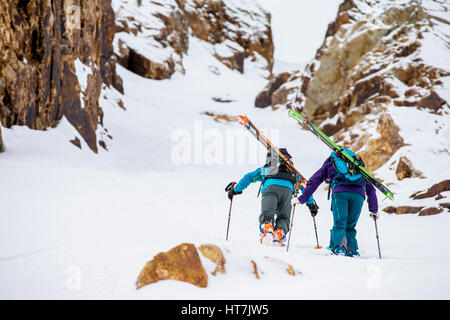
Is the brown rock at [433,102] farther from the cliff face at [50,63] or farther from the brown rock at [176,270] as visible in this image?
the brown rock at [176,270]

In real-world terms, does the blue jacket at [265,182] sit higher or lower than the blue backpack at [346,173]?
lower

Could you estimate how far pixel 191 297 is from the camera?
2697mm

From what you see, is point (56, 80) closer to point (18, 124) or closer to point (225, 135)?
point (18, 124)

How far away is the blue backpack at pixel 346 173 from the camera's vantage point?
504 centimetres

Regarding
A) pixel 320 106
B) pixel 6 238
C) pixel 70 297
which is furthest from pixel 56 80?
pixel 320 106

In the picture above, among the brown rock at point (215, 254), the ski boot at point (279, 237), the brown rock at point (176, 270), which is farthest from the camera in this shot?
the ski boot at point (279, 237)

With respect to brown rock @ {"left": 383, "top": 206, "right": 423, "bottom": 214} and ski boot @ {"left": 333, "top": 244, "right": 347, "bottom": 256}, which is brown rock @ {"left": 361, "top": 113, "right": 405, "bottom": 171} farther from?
ski boot @ {"left": 333, "top": 244, "right": 347, "bottom": 256}

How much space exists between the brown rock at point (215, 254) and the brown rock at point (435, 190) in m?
7.21

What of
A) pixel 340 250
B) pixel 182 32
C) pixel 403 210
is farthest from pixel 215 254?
pixel 182 32

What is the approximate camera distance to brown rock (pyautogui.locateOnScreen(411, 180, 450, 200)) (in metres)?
8.29

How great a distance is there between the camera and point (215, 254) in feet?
10.5

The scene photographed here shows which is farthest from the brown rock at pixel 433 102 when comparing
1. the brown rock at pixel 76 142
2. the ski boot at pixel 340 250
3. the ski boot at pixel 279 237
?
the brown rock at pixel 76 142

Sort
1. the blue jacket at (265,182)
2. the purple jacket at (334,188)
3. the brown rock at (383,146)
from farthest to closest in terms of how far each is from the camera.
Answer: the brown rock at (383,146) < the blue jacket at (265,182) < the purple jacket at (334,188)

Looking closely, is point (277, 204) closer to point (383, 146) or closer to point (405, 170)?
point (405, 170)
